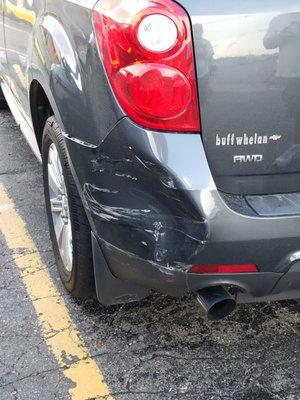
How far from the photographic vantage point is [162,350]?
2594mm

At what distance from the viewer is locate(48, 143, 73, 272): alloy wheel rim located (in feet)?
9.14

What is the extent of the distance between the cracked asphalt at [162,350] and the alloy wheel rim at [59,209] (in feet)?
0.82

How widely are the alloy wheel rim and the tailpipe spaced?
2.51 ft

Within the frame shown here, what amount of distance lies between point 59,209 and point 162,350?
859mm

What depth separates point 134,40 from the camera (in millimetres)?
1892

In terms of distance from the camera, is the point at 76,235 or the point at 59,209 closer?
the point at 76,235

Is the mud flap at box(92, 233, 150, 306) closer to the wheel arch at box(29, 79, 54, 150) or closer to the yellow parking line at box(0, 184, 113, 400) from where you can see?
the yellow parking line at box(0, 184, 113, 400)

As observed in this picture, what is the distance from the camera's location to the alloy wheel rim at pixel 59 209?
2787 mm

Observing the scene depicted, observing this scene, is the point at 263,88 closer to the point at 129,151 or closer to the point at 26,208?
the point at 129,151

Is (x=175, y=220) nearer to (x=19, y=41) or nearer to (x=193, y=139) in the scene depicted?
(x=193, y=139)

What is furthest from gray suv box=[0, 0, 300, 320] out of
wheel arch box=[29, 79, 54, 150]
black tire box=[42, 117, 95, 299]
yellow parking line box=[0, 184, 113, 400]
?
wheel arch box=[29, 79, 54, 150]

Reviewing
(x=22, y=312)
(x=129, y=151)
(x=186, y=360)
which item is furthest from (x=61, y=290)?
(x=129, y=151)

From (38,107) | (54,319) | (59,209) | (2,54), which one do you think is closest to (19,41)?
(38,107)

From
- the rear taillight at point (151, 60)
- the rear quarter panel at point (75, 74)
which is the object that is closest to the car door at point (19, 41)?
the rear quarter panel at point (75, 74)
